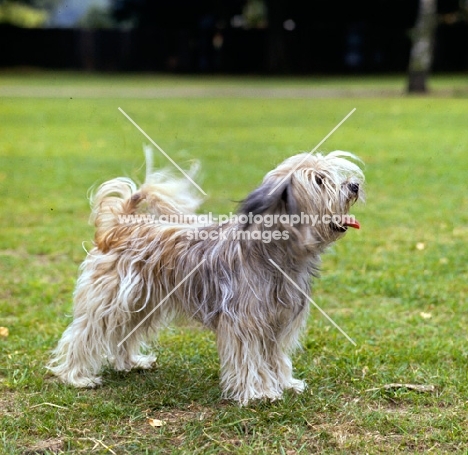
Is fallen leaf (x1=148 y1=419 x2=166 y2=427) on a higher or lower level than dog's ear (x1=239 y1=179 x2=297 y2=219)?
lower

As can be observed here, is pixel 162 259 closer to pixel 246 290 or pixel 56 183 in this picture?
pixel 246 290

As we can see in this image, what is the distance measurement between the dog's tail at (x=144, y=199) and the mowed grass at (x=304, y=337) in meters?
0.43

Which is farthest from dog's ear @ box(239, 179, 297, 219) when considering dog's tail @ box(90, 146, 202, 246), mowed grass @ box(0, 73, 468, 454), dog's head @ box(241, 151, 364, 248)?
mowed grass @ box(0, 73, 468, 454)

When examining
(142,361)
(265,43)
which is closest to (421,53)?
(265,43)

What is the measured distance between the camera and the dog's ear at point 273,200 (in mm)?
3824

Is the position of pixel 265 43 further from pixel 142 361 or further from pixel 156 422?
pixel 156 422

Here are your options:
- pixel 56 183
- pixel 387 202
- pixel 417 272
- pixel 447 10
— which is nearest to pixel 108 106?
pixel 56 183

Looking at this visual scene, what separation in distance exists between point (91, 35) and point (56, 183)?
32.8 m

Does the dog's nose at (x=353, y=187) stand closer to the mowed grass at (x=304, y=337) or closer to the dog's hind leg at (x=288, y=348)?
the dog's hind leg at (x=288, y=348)

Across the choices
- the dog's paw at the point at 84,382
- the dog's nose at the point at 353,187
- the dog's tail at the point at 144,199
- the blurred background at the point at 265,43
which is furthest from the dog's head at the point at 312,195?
the blurred background at the point at 265,43

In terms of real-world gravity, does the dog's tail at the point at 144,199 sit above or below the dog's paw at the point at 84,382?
above

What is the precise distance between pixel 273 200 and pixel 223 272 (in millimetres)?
652

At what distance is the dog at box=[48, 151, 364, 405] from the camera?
399cm

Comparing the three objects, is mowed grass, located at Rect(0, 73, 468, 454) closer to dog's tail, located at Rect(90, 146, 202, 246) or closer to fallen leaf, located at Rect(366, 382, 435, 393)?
fallen leaf, located at Rect(366, 382, 435, 393)
